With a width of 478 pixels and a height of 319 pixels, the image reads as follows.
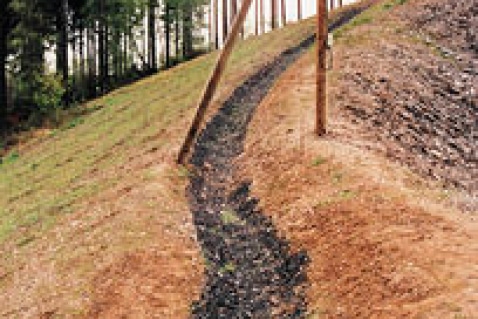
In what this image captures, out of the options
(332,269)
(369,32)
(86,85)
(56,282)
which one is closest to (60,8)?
(86,85)

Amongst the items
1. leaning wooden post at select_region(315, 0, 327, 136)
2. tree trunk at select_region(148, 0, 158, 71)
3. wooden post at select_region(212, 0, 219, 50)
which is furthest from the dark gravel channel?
wooden post at select_region(212, 0, 219, 50)

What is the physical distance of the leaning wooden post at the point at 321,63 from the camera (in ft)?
58.5

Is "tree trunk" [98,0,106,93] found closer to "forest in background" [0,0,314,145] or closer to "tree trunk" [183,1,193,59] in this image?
"forest in background" [0,0,314,145]

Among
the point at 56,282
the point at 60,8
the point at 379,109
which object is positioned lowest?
the point at 56,282

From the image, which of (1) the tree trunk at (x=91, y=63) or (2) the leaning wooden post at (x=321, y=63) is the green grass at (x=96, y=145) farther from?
(1) the tree trunk at (x=91, y=63)

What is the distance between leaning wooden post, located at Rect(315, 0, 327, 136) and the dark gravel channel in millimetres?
3022

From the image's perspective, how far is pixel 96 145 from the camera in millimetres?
27422

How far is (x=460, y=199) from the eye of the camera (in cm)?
1526

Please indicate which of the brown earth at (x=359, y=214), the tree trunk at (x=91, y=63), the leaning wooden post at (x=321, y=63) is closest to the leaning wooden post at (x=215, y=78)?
the brown earth at (x=359, y=214)

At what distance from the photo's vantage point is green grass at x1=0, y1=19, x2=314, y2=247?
65.9 ft

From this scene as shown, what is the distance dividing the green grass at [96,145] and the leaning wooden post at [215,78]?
891 millimetres

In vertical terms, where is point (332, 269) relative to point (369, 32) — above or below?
below

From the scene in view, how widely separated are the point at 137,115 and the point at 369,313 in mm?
22238

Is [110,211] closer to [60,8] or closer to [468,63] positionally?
[468,63]
